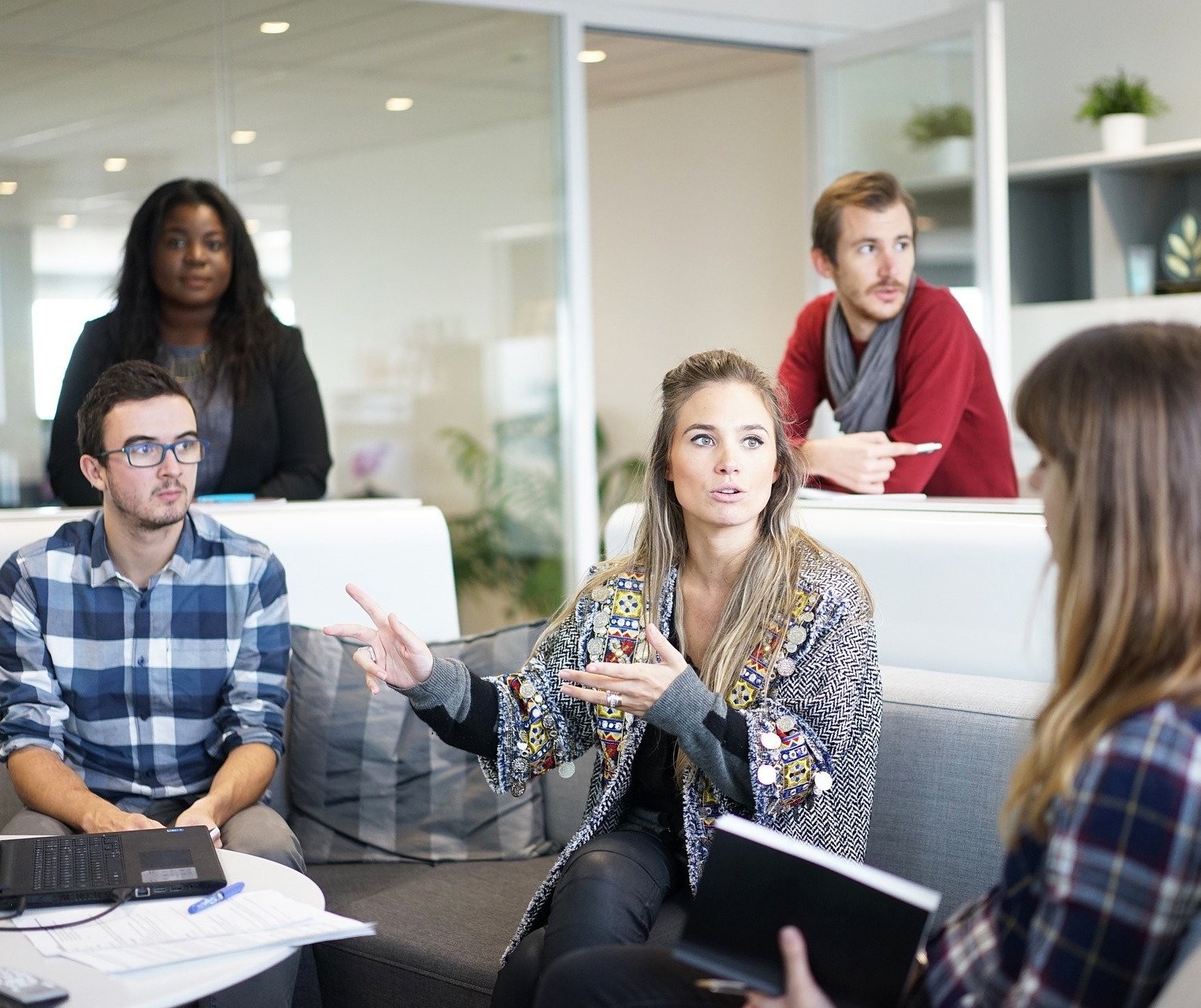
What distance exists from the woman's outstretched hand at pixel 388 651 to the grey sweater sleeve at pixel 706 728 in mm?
341

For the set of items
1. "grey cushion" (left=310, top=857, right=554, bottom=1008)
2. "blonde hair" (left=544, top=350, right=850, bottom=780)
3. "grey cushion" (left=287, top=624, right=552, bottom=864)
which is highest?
"blonde hair" (left=544, top=350, right=850, bottom=780)

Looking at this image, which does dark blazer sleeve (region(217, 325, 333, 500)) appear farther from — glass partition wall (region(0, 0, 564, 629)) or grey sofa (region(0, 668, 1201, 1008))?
grey sofa (region(0, 668, 1201, 1008))

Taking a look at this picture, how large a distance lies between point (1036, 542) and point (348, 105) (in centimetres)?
295

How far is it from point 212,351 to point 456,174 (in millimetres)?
1539

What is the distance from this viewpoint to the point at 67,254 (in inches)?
157

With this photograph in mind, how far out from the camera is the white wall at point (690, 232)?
20.6 ft

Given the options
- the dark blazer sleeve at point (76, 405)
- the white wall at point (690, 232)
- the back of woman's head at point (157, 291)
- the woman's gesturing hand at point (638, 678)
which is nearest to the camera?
Result: the woman's gesturing hand at point (638, 678)

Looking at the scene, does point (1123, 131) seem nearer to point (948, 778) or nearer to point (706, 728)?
point (948, 778)

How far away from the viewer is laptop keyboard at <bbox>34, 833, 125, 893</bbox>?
161 centimetres

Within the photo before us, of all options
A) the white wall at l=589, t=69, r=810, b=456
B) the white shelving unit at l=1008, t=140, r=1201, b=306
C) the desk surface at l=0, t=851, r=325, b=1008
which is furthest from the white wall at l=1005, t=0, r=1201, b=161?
the desk surface at l=0, t=851, r=325, b=1008

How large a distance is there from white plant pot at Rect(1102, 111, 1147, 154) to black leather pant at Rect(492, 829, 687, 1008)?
12.0 feet

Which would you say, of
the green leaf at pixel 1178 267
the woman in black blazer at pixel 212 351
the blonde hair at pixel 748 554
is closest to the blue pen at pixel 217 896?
the blonde hair at pixel 748 554

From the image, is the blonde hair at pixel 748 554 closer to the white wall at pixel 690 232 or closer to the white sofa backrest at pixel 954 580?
the white sofa backrest at pixel 954 580

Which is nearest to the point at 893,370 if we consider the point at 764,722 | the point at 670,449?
the point at 670,449
